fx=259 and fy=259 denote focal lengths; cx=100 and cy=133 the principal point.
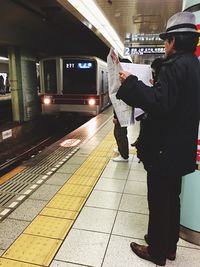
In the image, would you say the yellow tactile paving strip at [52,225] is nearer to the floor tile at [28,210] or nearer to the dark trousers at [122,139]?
the floor tile at [28,210]

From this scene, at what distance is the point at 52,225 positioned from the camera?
244 cm

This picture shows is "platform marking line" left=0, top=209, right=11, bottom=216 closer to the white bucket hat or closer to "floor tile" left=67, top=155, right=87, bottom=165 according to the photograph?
"floor tile" left=67, top=155, right=87, bottom=165

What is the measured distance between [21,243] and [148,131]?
143cm

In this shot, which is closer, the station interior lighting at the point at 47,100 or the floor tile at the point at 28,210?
the floor tile at the point at 28,210

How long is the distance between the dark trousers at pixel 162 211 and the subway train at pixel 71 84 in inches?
309

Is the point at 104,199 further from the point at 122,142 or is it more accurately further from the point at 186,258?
the point at 122,142

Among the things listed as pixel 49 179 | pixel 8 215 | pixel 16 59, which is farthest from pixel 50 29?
pixel 8 215

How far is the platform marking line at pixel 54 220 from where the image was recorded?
204cm

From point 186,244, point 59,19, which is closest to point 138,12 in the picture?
point 59,19

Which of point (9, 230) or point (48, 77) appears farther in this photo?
point (48, 77)

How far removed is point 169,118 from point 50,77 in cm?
871

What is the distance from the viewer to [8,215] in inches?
104

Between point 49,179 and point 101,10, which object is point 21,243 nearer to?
point 49,179

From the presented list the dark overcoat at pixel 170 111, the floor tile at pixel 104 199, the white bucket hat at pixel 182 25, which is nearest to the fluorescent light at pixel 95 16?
the floor tile at pixel 104 199
